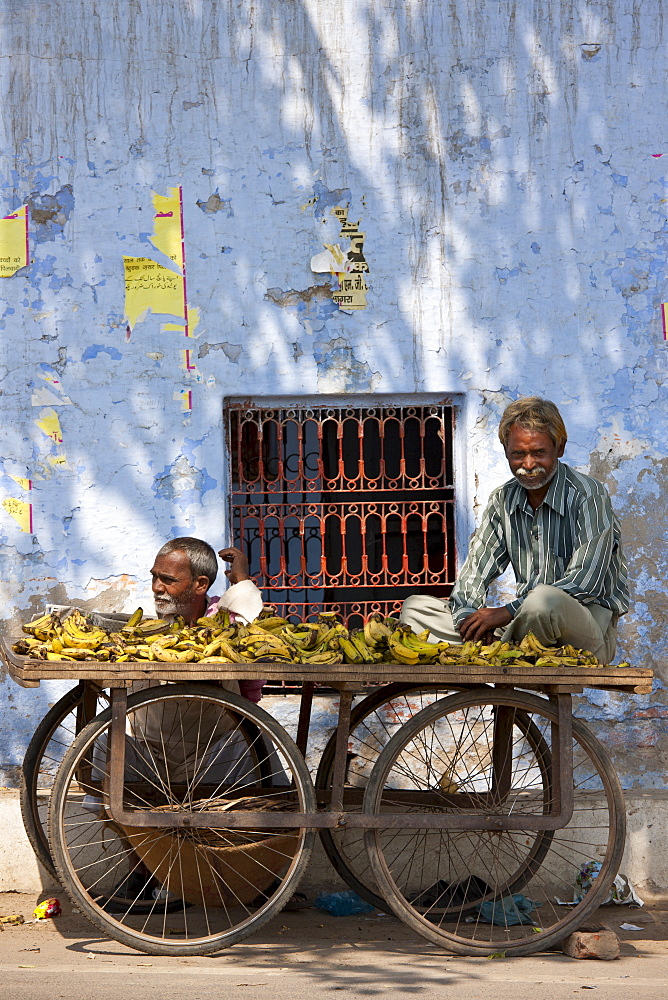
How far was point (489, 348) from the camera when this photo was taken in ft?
16.4

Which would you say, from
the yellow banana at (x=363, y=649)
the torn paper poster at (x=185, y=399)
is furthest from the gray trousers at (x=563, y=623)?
the torn paper poster at (x=185, y=399)

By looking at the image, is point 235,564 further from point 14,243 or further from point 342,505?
point 14,243

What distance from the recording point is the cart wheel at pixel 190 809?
3.55 meters

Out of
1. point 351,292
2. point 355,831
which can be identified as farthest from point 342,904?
point 351,292

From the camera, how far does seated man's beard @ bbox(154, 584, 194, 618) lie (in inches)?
171

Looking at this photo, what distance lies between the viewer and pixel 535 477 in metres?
4.00

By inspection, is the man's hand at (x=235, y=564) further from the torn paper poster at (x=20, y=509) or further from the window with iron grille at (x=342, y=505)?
the torn paper poster at (x=20, y=509)

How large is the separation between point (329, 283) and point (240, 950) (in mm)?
2991

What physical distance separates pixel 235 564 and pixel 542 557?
4.59 feet

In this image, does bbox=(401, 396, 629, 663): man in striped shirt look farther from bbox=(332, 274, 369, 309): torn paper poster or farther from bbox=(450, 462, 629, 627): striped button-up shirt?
bbox=(332, 274, 369, 309): torn paper poster

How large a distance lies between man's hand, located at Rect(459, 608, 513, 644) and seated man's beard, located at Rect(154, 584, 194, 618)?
1.18 meters

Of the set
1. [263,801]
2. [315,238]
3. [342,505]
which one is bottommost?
[263,801]

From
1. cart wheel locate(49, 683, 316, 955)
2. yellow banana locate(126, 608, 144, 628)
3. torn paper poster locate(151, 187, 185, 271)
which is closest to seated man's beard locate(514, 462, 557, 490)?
cart wheel locate(49, 683, 316, 955)

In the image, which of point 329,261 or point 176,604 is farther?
point 329,261
